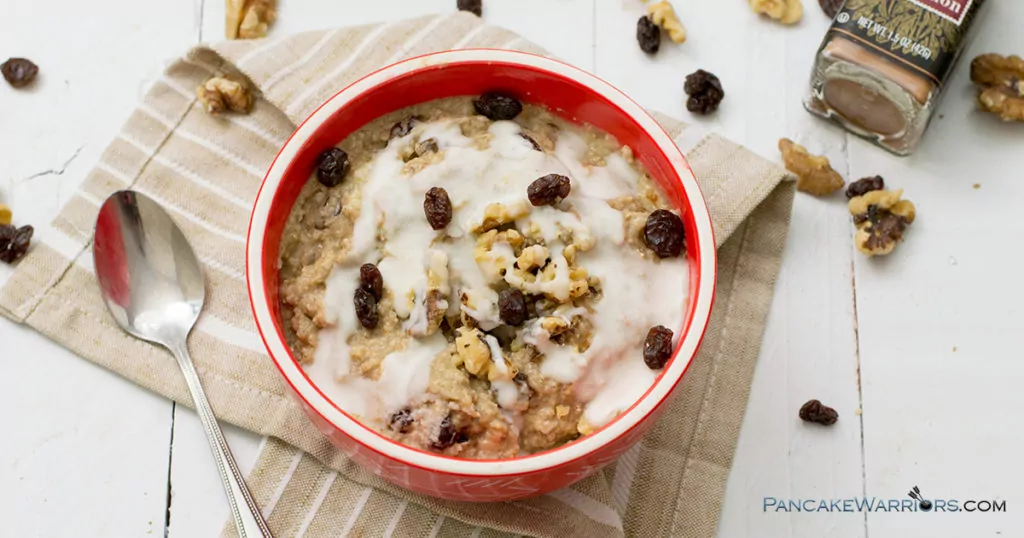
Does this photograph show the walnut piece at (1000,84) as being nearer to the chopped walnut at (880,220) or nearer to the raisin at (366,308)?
the chopped walnut at (880,220)

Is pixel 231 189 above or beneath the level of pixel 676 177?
beneath

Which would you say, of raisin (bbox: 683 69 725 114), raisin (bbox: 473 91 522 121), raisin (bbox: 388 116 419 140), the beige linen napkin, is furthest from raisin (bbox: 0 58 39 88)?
raisin (bbox: 683 69 725 114)

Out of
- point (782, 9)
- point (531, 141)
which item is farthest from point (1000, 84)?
point (531, 141)

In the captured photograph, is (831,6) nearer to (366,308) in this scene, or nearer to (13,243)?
(366,308)

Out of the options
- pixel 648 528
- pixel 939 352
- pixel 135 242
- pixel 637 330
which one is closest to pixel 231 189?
pixel 135 242

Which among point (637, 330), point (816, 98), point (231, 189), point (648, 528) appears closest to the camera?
point (637, 330)

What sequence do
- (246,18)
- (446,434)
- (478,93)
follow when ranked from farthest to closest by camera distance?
(246,18)
(478,93)
(446,434)

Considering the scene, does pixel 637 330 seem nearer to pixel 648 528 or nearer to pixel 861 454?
pixel 648 528
